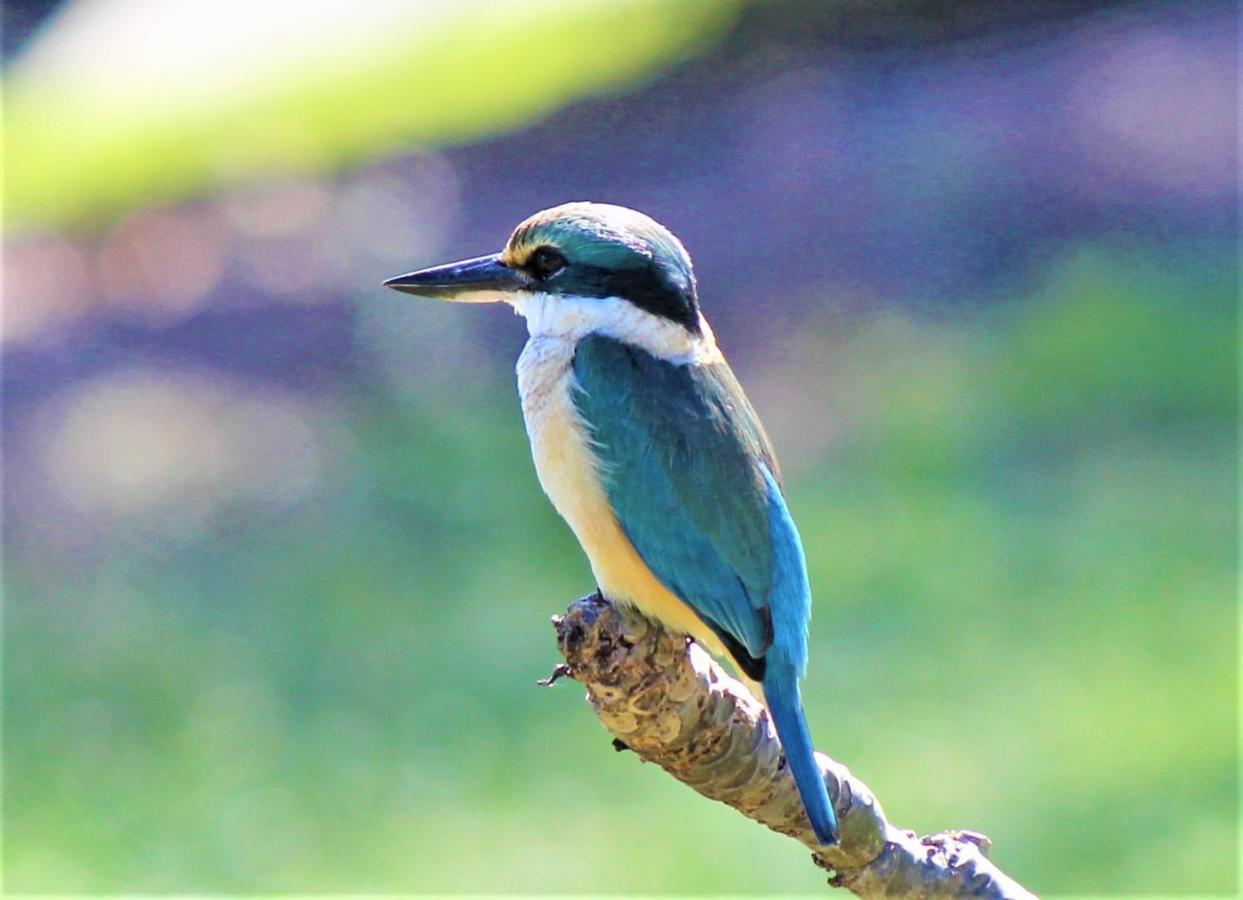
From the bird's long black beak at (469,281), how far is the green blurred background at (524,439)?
6.52 feet

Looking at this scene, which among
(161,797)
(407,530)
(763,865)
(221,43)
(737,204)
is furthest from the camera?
(221,43)

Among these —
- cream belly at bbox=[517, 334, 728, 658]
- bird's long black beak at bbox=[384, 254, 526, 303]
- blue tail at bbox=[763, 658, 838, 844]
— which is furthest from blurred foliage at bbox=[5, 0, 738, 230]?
blue tail at bbox=[763, 658, 838, 844]

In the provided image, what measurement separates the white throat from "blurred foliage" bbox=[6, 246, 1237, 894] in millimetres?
1947

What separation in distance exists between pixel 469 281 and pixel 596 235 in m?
0.27

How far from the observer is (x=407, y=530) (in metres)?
6.31

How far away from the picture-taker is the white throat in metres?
3.09

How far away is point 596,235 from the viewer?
3076 millimetres

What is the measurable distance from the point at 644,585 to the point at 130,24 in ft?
27.8

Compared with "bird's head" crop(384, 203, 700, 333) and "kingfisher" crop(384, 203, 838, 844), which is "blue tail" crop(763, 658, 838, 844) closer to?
"kingfisher" crop(384, 203, 838, 844)

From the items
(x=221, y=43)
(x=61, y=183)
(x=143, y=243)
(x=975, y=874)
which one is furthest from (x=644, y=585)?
(x=221, y=43)

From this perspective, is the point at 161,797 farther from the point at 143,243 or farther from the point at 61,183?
the point at 61,183

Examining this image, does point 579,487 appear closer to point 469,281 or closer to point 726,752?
point 469,281

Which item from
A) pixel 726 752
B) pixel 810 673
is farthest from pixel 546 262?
pixel 810 673

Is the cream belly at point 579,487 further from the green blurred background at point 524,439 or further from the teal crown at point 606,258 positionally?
the green blurred background at point 524,439
